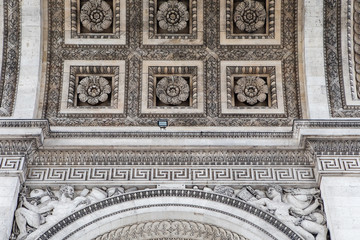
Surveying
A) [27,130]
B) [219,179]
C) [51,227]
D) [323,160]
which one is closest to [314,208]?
[323,160]

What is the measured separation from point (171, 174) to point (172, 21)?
3046 millimetres

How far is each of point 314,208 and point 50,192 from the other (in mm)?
4034

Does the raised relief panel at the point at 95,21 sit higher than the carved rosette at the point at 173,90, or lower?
higher

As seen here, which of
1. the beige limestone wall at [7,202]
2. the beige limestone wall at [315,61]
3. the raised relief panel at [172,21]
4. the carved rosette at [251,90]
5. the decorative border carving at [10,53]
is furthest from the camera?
the raised relief panel at [172,21]

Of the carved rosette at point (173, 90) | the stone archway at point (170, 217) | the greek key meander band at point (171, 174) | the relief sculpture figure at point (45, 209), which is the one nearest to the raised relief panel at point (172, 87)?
the carved rosette at point (173, 90)

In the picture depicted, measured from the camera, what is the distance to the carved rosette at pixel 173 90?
12156 millimetres

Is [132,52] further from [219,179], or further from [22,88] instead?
[219,179]

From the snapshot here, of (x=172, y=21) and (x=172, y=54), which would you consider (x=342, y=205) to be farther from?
(x=172, y=21)

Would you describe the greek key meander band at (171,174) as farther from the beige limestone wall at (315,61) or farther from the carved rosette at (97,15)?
the carved rosette at (97,15)

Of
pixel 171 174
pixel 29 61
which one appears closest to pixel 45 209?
pixel 171 174

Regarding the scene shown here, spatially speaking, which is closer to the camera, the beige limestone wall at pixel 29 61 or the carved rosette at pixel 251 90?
the beige limestone wall at pixel 29 61

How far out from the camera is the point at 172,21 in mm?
12422

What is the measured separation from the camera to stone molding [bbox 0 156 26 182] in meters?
10.6

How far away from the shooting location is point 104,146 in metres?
11.1
